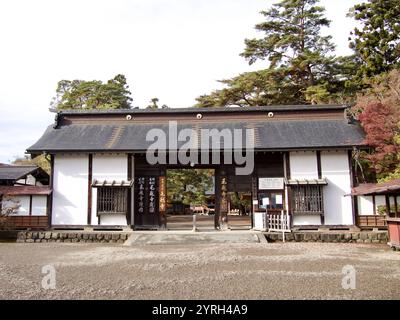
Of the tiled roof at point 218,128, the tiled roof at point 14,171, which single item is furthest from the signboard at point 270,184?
Result: the tiled roof at point 14,171

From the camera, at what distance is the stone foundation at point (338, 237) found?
15.4m

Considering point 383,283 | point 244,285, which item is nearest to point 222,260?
point 244,285

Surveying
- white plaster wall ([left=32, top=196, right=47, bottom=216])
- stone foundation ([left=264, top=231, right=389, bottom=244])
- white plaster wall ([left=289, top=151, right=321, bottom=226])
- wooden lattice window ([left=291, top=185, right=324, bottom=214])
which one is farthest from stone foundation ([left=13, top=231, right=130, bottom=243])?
white plaster wall ([left=289, top=151, right=321, bottom=226])

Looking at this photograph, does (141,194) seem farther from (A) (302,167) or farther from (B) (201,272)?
(B) (201,272)

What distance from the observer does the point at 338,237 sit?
610 inches

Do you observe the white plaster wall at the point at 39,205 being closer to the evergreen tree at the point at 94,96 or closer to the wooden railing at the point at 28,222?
the wooden railing at the point at 28,222

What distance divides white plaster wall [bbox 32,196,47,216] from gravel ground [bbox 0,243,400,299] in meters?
3.90

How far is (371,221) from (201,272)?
1120cm

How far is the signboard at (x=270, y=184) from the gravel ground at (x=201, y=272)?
4471mm

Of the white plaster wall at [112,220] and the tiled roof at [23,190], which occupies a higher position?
the tiled roof at [23,190]

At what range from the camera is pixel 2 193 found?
56.3ft

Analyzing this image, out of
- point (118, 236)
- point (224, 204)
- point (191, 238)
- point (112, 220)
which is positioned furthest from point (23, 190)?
point (224, 204)

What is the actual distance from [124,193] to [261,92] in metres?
17.4
